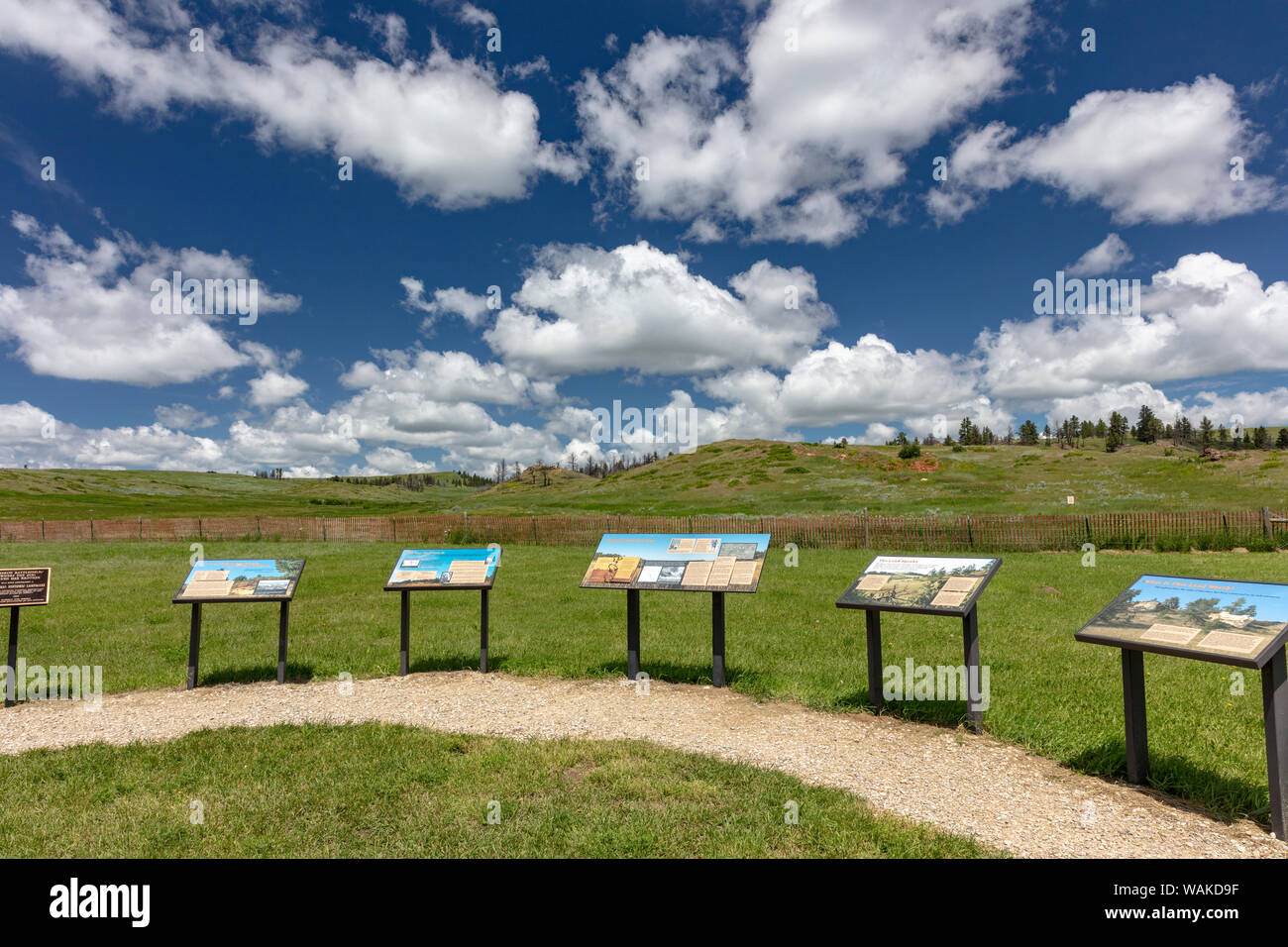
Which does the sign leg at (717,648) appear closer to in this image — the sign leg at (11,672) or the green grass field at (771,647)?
the green grass field at (771,647)

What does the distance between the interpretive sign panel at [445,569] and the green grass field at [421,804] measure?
267cm

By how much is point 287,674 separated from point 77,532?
157 ft

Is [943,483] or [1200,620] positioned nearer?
[1200,620]

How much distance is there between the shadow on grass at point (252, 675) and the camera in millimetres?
9070

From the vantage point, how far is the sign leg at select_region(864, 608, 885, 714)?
7.04m

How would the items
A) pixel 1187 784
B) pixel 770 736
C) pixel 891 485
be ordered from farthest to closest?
pixel 891 485 < pixel 770 736 < pixel 1187 784

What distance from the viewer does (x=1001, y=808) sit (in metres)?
4.83

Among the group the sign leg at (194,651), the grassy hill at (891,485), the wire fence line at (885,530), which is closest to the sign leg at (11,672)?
the sign leg at (194,651)

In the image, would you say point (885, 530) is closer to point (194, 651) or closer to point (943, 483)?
point (194, 651)

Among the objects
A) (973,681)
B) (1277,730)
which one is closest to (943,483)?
(973,681)

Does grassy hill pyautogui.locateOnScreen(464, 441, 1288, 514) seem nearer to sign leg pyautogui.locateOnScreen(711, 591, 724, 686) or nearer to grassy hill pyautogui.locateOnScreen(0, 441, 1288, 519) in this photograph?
grassy hill pyautogui.locateOnScreen(0, 441, 1288, 519)

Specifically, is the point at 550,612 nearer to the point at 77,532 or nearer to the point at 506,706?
the point at 506,706

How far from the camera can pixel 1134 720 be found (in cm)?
521

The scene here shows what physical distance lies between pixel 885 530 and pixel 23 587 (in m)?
27.5
